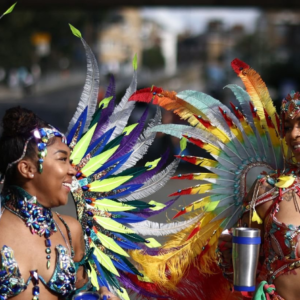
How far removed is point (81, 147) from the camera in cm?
301

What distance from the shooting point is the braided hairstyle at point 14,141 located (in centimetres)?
249

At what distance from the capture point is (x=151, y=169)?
3180 millimetres

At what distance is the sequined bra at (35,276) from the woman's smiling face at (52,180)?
0.20 m

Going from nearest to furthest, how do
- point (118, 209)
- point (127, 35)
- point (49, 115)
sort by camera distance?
point (118, 209) < point (49, 115) < point (127, 35)

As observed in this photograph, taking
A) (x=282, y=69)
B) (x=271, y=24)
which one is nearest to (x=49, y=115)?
(x=282, y=69)

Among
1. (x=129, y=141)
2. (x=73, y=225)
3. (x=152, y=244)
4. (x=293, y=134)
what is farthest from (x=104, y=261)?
(x=293, y=134)

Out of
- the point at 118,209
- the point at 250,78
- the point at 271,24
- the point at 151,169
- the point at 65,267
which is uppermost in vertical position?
the point at 271,24

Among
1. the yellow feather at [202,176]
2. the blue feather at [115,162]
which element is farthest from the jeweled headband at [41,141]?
the yellow feather at [202,176]

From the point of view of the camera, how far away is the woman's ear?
248cm

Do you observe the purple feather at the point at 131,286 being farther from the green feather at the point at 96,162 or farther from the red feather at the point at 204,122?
the red feather at the point at 204,122

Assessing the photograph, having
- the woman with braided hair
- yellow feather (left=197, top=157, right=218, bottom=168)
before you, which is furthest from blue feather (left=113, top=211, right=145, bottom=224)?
the woman with braided hair

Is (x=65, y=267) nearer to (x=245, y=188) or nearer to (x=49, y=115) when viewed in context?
(x=245, y=188)

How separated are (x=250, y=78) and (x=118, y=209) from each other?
0.92 metres

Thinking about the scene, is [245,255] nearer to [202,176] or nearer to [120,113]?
[202,176]
